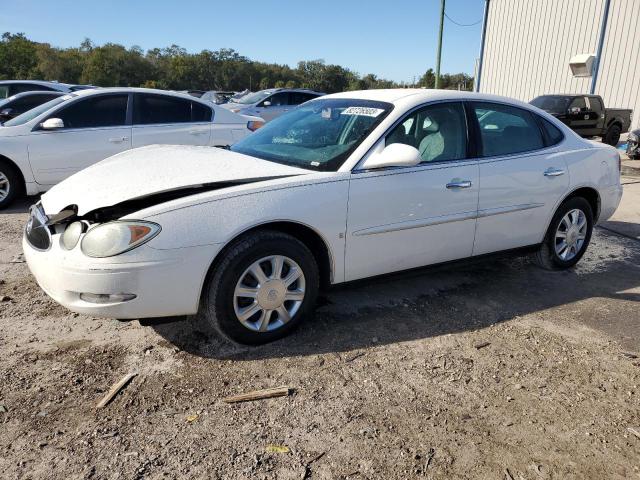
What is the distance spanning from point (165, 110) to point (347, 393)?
229 inches

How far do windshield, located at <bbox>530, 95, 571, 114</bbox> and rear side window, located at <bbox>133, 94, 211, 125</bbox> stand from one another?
40.3 ft

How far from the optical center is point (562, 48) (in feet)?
73.0

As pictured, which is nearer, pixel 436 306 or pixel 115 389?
pixel 115 389

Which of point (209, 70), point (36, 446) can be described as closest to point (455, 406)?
point (36, 446)

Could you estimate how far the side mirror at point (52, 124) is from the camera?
22.2ft

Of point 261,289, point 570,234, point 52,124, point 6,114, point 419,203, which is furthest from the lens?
point 6,114

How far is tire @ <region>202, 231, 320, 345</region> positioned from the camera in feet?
10.2

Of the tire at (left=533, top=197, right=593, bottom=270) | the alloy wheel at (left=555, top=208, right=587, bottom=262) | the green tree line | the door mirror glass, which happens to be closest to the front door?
the tire at (left=533, top=197, right=593, bottom=270)

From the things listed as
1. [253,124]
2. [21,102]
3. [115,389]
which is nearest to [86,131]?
[253,124]

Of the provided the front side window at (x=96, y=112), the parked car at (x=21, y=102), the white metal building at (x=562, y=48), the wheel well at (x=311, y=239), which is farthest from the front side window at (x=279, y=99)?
the wheel well at (x=311, y=239)

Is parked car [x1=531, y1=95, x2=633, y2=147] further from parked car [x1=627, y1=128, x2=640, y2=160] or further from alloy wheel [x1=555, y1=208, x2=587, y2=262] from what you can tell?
alloy wheel [x1=555, y1=208, x2=587, y2=262]

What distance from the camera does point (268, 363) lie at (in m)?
3.18

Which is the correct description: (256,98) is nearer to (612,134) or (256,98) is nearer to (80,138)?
(80,138)

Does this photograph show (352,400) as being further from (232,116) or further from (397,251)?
(232,116)
